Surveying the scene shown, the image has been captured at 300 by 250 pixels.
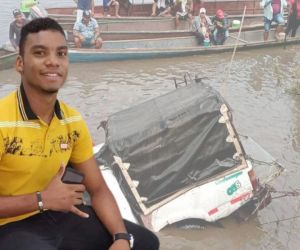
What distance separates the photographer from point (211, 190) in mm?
4910

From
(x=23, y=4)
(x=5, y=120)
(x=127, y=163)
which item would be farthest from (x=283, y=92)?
(x=5, y=120)

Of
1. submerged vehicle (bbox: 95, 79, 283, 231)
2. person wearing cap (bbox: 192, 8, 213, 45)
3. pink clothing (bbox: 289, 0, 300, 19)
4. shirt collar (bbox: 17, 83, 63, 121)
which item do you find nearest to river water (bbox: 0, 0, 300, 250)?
submerged vehicle (bbox: 95, 79, 283, 231)

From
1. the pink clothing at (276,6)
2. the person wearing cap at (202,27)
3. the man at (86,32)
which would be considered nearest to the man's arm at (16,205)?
the man at (86,32)

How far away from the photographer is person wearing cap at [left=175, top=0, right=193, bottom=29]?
55.6 ft

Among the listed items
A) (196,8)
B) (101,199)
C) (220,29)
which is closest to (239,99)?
(220,29)

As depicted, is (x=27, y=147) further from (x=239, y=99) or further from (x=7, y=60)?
(x=7, y=60)

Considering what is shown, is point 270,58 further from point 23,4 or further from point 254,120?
point 23,4

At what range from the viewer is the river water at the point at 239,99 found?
17.4 feet

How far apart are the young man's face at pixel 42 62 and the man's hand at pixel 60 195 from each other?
45 cm

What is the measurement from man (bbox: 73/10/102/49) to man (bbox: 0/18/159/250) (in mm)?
11482

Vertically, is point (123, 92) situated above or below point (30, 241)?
below

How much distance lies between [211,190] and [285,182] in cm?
218

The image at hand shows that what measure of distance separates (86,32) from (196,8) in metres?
5.56

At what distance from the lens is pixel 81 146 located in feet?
8.14
